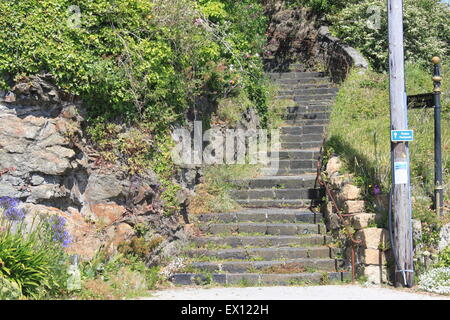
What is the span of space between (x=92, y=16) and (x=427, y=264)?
609 cm

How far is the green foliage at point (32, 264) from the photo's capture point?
5711 mm

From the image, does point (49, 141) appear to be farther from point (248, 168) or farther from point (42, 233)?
point (248, 168)

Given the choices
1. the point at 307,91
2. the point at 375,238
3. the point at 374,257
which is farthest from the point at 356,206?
the point at 307,91

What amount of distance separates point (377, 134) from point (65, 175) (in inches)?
223

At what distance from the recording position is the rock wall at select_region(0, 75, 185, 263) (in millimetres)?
7078

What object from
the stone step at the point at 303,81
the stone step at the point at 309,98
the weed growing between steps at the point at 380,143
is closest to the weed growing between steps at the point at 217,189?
the weed growing between steps at the point at 380,143

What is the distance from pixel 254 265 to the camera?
776 centimetres

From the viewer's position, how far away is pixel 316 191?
31.6ft

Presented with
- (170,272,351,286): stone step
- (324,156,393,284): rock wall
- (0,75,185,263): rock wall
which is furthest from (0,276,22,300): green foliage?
(324,156,393,284): rock wall

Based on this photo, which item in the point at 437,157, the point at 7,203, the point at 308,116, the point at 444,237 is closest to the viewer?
the point at 7,203

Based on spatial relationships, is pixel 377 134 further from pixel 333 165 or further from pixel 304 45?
pixel 304 45

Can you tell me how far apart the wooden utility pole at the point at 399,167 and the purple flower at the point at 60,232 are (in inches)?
174

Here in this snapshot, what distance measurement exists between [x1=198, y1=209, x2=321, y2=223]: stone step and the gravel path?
69.8 inches

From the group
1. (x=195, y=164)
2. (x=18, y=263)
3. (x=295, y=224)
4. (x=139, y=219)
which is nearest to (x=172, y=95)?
(x=195, y=164)
